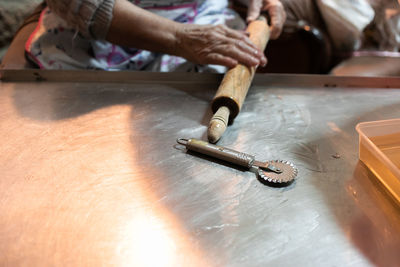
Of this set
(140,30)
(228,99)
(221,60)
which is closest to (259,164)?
(228,99)

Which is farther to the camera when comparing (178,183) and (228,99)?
(228,99)

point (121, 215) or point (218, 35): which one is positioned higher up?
point (218, 35)

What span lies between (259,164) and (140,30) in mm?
494

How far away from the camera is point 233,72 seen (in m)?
0.76

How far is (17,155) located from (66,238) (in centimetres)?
24

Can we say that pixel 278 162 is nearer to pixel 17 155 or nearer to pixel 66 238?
pixel 66 238

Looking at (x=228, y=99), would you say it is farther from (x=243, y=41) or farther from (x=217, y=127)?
(x=243, y=41)

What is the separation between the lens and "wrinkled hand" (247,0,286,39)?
1.07 metres

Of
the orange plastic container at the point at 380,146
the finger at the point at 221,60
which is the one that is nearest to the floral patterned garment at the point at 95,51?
the finger at the point at 221,60

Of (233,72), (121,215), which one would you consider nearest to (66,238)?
(121,215)

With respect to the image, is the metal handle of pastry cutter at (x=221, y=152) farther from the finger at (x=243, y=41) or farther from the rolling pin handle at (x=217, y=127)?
the finger at (x=243, y=41)

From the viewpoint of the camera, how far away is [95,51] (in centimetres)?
95

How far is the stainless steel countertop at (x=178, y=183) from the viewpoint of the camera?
0.45 m

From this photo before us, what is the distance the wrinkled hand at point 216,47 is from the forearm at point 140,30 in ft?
0.09
